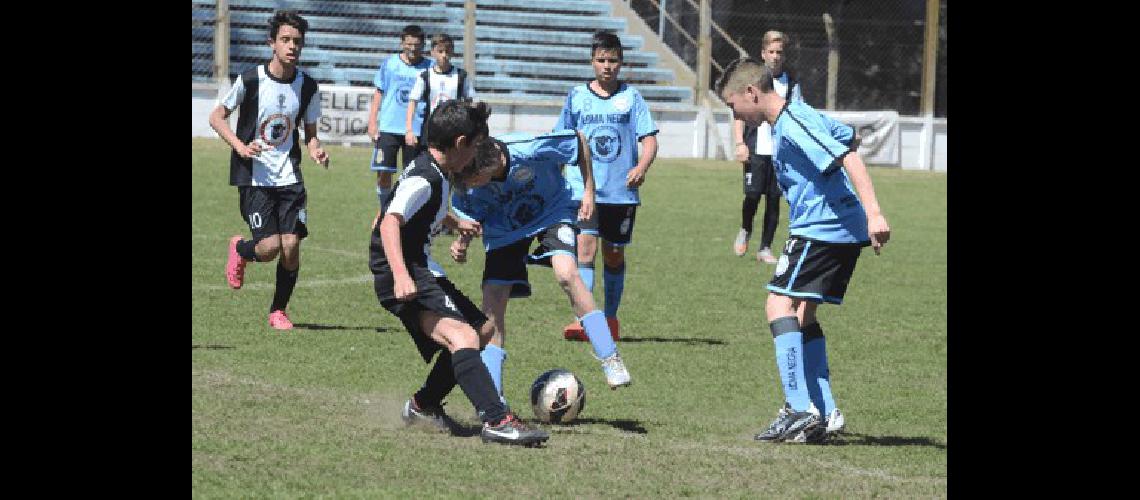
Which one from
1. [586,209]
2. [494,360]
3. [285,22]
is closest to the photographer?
[494,360]

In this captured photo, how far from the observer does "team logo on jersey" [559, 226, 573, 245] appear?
8.52m

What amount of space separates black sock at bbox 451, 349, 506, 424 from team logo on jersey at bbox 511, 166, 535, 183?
1.43 m

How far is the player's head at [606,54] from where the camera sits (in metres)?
10.7

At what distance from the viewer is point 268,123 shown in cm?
1084

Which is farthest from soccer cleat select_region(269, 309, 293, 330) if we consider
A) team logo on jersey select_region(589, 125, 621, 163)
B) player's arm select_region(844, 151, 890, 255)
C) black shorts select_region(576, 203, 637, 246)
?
player's arm select_region(844, 151, 890, 255)

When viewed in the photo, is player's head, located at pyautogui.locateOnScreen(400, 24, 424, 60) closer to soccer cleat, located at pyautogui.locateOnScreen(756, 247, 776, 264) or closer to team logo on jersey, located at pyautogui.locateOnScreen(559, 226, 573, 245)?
soccer cleat, located at pyautogui.locateOnScreen(756, 247, 776, 264)

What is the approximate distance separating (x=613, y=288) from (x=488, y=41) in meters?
20.1

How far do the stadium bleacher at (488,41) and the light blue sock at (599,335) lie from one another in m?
19.6

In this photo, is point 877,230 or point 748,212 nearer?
point 877,230

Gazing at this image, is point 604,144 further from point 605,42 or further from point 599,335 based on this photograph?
point 599,335

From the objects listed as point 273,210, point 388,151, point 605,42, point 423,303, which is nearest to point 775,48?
point 605,42

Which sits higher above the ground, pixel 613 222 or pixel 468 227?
pixel 468 227
